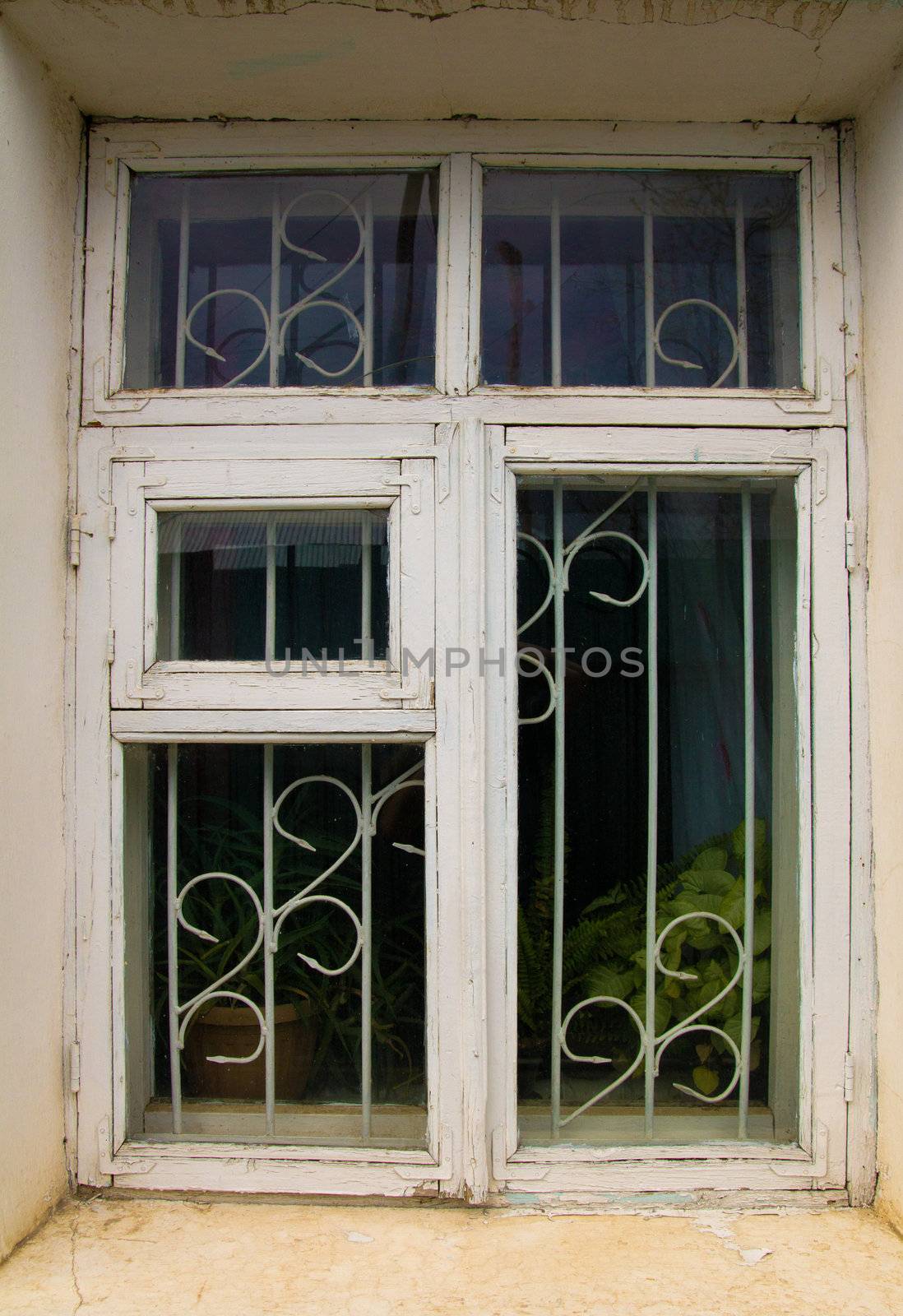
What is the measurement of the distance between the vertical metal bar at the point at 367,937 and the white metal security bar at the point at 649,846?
348 mm

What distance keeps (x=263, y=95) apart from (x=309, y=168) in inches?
6.2

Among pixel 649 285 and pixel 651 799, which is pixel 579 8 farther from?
pixel 651 799

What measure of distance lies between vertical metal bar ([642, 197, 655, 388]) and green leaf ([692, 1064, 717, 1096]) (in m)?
1.45

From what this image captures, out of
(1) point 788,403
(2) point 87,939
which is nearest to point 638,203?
(1) point 788,403

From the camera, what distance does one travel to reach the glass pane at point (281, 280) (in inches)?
78.2

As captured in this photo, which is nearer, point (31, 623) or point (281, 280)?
point (31, 623)

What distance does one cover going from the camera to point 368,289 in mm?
1992

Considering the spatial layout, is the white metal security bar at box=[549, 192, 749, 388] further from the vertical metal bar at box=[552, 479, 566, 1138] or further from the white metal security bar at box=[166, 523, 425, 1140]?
the white metal security bar at box=[166, 523, 425, 1140]

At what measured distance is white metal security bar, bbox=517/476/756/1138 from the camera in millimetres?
1929

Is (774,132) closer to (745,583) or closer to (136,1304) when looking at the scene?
(745,583)

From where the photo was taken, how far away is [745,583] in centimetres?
198

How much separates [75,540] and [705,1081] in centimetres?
171

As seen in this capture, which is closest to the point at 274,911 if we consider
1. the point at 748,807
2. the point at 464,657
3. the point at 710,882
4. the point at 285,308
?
the point at 464,657

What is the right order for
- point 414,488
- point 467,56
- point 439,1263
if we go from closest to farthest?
point 439,1263
point 467,56
point 414,488
